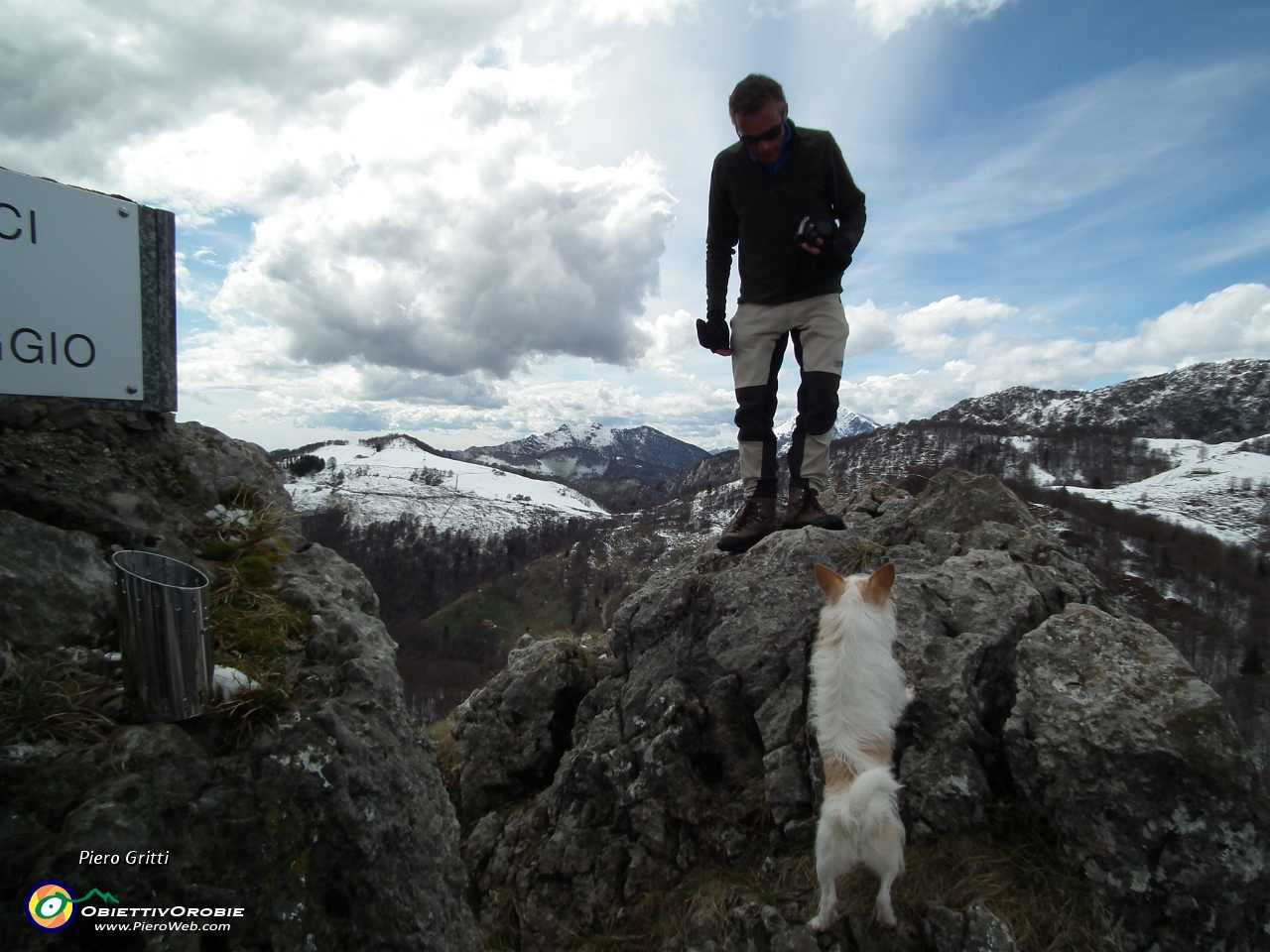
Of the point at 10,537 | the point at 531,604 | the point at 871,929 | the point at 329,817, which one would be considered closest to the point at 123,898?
the point at 329,817

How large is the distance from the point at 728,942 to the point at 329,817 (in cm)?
382

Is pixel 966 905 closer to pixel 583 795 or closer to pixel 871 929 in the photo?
pixel 871 929

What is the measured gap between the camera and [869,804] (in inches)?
183

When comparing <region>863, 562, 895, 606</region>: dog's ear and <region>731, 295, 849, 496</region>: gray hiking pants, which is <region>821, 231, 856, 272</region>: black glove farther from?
<region>863, 562, 895, 606</region>: dog's ear

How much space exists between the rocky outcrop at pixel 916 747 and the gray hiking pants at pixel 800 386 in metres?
0.95

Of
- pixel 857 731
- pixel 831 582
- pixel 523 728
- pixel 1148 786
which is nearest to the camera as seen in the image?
pixel 1148 786

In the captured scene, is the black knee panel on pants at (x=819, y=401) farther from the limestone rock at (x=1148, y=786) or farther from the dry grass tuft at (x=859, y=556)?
the limestone rock at (x=1148, y=786)

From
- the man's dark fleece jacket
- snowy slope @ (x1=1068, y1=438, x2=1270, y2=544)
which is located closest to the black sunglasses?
the man's dark fleece jacket

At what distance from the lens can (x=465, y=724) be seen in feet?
29.8

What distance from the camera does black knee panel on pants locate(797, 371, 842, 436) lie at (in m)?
7.67

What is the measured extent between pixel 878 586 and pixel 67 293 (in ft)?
23.0

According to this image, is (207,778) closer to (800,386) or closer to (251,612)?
(251,612)

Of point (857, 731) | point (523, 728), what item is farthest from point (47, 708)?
point (523, 728)

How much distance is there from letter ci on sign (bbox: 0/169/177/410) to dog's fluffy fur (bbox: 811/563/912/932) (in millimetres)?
6172
